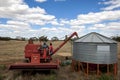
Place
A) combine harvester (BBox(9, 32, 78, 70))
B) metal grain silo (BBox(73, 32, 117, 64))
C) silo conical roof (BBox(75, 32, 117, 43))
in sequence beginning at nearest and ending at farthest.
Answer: combine harvester (BBox(9, 32, 78, 70)), metal grain silo (BBox(73, 32, 117, 64)), silo conical roof (BBox(75, 32, 117, 43))

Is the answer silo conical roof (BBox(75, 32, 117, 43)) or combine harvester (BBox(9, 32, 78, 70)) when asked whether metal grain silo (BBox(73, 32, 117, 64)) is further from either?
combine harvester (BBox(9, 32, 78, 70))

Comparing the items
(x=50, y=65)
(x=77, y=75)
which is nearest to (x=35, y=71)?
(x=50, y=65)

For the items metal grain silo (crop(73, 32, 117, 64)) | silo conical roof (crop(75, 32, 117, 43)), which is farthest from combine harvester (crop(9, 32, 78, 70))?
silo conical roof (crop(75, 32, 117, 43))

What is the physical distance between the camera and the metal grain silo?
1552 centimetres

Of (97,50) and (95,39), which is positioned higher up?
(95,39)

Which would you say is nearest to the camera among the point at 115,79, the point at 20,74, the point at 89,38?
the point at 115,79

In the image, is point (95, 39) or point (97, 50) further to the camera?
point (95, 39)

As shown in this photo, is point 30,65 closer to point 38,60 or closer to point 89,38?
point 38,60

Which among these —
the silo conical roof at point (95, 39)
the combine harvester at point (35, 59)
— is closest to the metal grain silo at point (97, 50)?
the silo conical roof at point (95, 39)

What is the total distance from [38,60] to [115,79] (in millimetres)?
5815

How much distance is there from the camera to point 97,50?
15562 mm

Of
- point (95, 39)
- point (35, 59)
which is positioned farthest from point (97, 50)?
Answer: point (35, 59)

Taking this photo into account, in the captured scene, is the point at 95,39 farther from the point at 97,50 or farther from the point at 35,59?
the point at 35,59

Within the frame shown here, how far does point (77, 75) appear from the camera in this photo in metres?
A: 15.7
